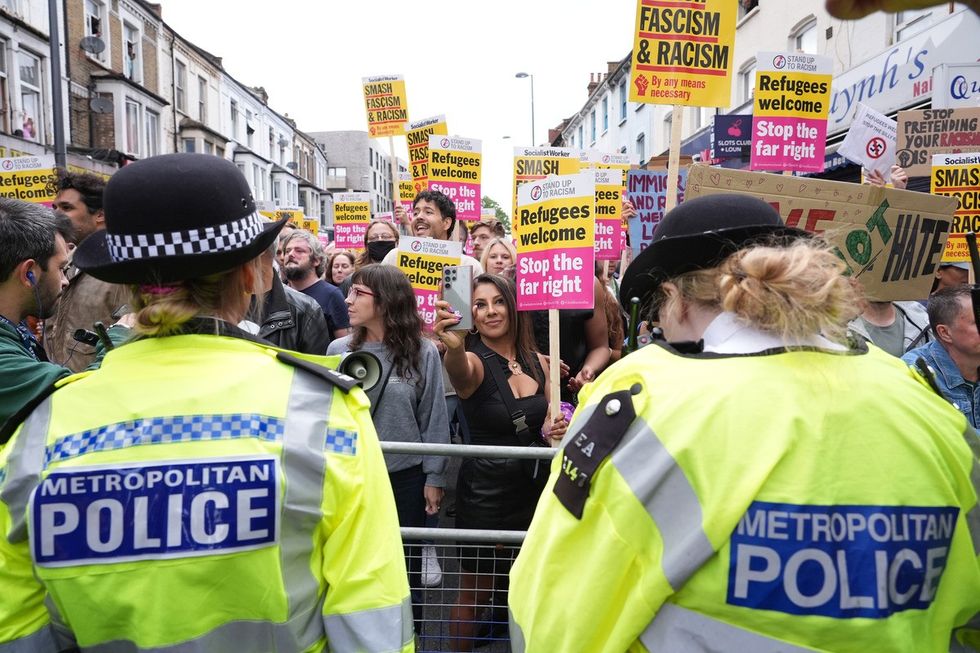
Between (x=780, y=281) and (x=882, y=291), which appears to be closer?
(x=780, y=281)

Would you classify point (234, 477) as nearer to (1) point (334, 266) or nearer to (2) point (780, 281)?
(2) point (780, 281)

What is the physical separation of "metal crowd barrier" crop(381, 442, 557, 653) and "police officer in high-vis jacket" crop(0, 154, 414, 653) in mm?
1386

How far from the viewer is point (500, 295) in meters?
4.15

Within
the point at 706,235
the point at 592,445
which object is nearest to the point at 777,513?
the point at 592,445

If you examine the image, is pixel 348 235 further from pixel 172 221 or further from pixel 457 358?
pixel 172 221

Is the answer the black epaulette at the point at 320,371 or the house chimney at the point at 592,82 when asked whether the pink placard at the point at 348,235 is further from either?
the house chimney at the point at 592,82

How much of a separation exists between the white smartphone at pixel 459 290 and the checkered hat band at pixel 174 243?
233 centimetres

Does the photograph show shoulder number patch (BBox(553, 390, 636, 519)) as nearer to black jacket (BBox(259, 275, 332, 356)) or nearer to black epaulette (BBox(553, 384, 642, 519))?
black epaulette (BBox(553, 384, 642, 519))

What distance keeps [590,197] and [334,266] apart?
15.5 ft

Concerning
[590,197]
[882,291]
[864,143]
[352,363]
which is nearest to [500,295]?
[590,197]

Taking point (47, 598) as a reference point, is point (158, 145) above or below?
above

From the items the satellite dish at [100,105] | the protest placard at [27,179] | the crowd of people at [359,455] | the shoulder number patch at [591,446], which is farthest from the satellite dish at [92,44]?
the shoulder number patch at [591,446]

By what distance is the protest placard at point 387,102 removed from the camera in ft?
29.8

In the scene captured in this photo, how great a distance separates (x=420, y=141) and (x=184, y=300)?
7.60m
